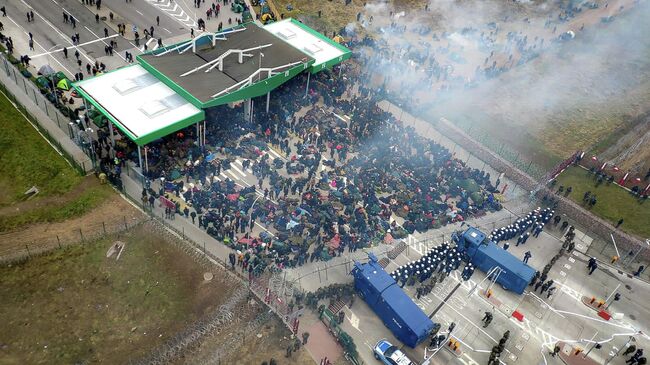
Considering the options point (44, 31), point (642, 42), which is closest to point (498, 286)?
point (44, 31)

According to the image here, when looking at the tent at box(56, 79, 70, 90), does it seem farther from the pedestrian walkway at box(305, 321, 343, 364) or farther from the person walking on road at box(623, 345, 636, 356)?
the person walking on road at box(623, 345, 636, 356)

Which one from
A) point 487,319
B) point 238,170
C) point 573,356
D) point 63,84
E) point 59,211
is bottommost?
point 573,356

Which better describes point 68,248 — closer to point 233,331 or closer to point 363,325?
point 233,331

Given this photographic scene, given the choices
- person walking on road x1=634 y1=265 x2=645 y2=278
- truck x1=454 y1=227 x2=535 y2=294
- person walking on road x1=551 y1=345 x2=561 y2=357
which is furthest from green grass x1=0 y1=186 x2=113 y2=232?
person walking on road x1=634 y1=265 x2=645 y2=278

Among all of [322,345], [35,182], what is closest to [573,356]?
[322,345]

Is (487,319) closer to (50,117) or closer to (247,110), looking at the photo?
(247,110)
